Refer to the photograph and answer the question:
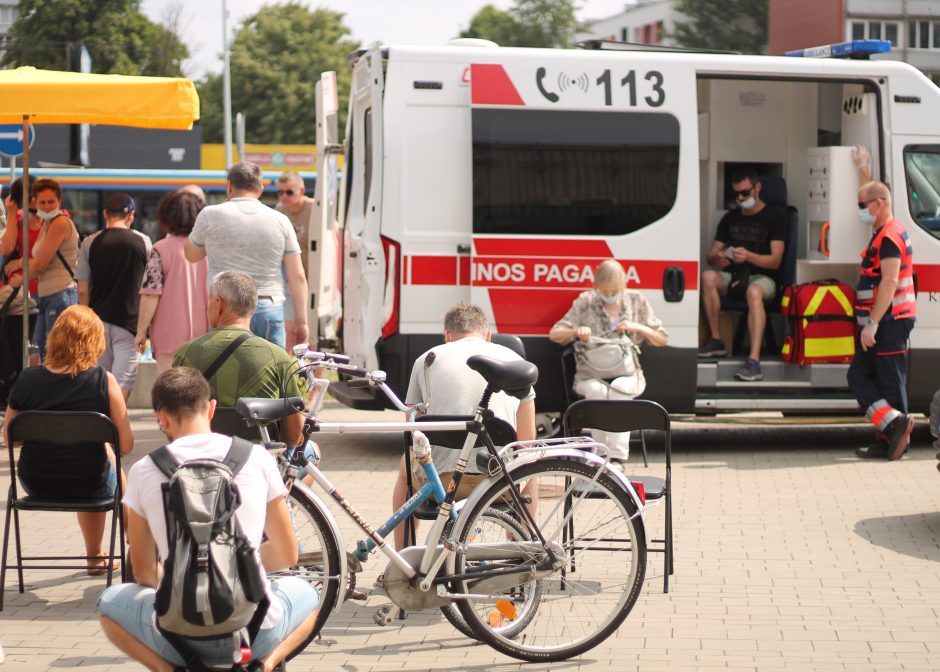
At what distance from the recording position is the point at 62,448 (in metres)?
6.21

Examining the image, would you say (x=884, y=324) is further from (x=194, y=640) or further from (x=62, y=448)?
(x=194, y=640)

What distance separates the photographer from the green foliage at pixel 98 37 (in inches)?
2056

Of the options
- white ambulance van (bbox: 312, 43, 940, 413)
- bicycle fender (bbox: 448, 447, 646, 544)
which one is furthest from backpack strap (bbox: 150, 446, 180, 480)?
white ambulance van (bbox: 312, 43, 940, 413)

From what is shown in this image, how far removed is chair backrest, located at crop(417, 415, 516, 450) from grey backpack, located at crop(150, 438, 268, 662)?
1.39 meters

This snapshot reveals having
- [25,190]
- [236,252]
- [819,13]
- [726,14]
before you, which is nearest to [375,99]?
A: [236,252]

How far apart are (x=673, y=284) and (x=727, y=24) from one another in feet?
269

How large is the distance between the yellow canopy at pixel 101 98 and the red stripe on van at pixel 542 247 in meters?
2.05

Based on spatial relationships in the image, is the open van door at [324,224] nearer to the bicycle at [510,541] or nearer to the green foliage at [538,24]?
the bicycle at [510,541]

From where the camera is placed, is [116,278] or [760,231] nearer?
[116,278]

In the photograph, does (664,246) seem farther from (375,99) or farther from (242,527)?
(242,527)

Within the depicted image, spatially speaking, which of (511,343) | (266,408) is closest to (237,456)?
(266,408)

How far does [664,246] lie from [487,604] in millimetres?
4889

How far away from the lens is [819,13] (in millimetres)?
76062

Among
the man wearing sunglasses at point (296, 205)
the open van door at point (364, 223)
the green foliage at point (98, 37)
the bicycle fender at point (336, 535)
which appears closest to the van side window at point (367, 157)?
the open van door at point (364, 223)
